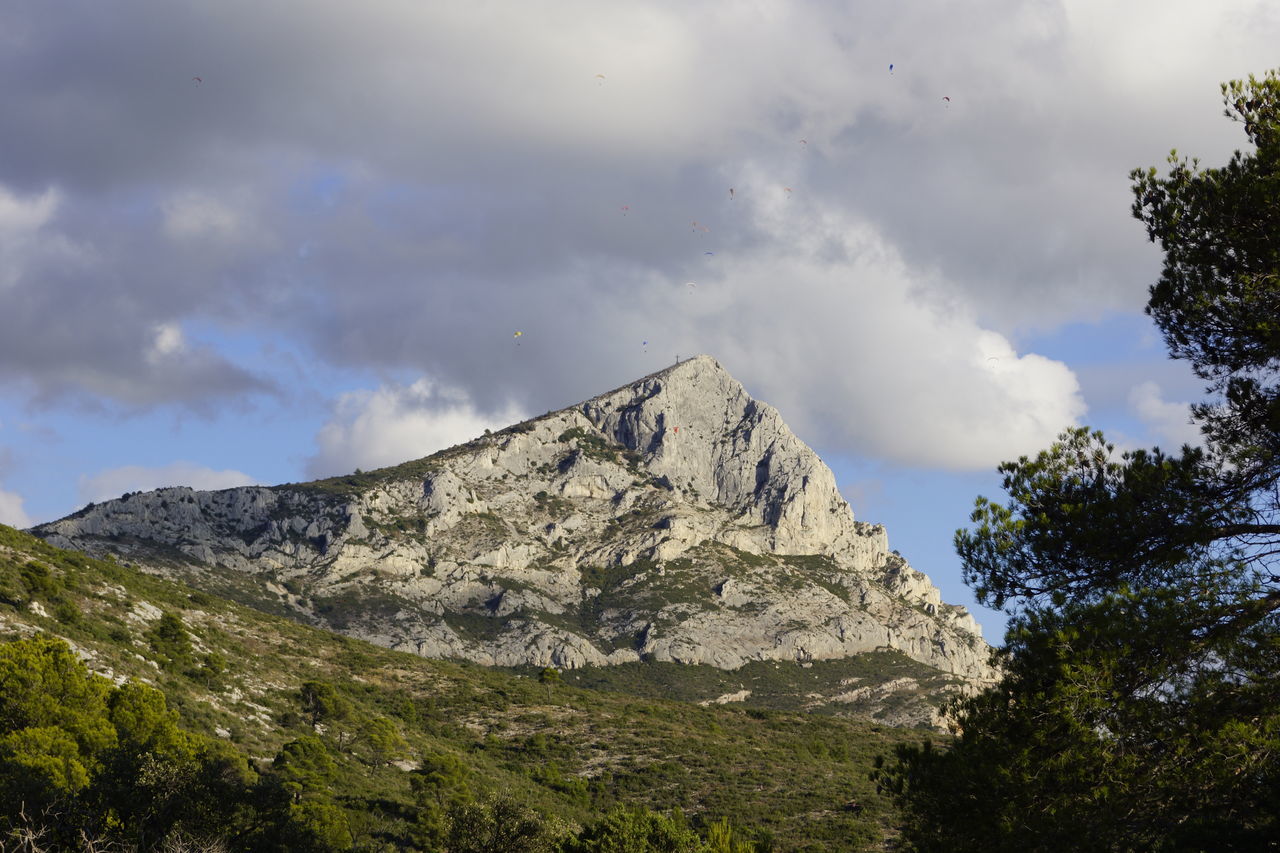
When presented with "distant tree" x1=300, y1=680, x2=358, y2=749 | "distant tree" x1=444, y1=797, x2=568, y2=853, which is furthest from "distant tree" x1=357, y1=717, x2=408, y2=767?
"distant tree" x1=444, y1=797, x2=568, y2=853

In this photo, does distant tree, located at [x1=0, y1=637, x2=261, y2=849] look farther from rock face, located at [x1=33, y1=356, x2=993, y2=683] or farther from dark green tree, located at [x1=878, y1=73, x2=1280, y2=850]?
rock face, located at [x1=33, y1=356, x2=993, y2=683]

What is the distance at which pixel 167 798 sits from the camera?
33.6 metres

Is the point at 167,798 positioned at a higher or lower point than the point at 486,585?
Answer: lower

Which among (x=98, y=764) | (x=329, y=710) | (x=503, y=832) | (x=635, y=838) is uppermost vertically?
(x=329, y=710)

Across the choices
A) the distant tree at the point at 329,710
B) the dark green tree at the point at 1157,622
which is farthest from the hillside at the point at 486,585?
the dark green tree at the point at 1157,622

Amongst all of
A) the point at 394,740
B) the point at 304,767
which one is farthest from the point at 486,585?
the point at 304,767

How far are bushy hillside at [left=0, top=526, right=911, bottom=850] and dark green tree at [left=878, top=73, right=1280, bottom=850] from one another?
2312 cm

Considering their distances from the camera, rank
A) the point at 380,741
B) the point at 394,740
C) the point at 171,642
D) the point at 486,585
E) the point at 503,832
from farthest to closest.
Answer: the point at 486,585
the point at 171,642
the point at 394,740
the point at 380,741
the point at 503,832

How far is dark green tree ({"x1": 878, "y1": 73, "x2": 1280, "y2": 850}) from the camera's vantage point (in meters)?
→ 14.9

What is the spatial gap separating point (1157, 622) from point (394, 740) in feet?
160

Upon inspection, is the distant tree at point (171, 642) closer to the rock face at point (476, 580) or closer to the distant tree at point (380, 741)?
the distant tree at point (380, 741)

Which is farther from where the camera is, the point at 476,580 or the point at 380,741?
the point at 476,580

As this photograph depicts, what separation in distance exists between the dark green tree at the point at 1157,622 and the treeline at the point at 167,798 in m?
21.7

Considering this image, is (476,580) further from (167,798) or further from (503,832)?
(167,798)
